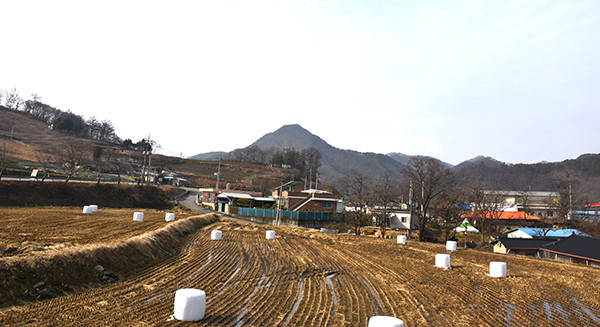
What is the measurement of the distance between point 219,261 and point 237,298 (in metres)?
6.53

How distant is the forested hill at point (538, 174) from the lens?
134875mm

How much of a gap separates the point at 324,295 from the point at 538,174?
180938 millimetres

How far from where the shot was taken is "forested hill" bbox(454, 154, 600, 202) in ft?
443

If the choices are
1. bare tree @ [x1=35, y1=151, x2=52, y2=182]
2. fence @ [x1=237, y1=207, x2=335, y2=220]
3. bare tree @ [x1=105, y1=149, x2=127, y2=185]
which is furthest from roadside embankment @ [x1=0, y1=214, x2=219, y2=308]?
bare tree @ [x1=105, y1=149, x2=127, y2=185]

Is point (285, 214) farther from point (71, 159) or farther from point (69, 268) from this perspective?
point (69, 268)

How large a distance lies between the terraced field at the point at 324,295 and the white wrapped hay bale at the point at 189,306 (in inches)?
10.5

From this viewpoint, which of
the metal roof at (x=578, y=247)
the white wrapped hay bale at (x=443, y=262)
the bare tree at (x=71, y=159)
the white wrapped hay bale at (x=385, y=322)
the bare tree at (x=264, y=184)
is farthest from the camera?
the bare tree at (x=264, y=184)

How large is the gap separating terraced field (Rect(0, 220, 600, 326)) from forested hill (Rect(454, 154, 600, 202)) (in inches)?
4938

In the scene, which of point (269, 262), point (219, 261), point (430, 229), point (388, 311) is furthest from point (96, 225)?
point (430, 229)

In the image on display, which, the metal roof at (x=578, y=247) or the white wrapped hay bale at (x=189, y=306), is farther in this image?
the metal roof at (x=578, y=247)

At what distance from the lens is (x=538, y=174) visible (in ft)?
511

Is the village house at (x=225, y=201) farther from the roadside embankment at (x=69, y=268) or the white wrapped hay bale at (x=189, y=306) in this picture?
the white wrapped hay bale at (x=189, y=306)

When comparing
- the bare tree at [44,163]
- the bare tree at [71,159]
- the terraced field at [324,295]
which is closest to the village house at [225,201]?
the bare tree at [71,159]

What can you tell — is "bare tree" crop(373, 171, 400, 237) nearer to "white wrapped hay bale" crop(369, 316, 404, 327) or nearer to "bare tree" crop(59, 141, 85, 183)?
"white wrapped hay bale" crop(369, 316, 404, 327)
